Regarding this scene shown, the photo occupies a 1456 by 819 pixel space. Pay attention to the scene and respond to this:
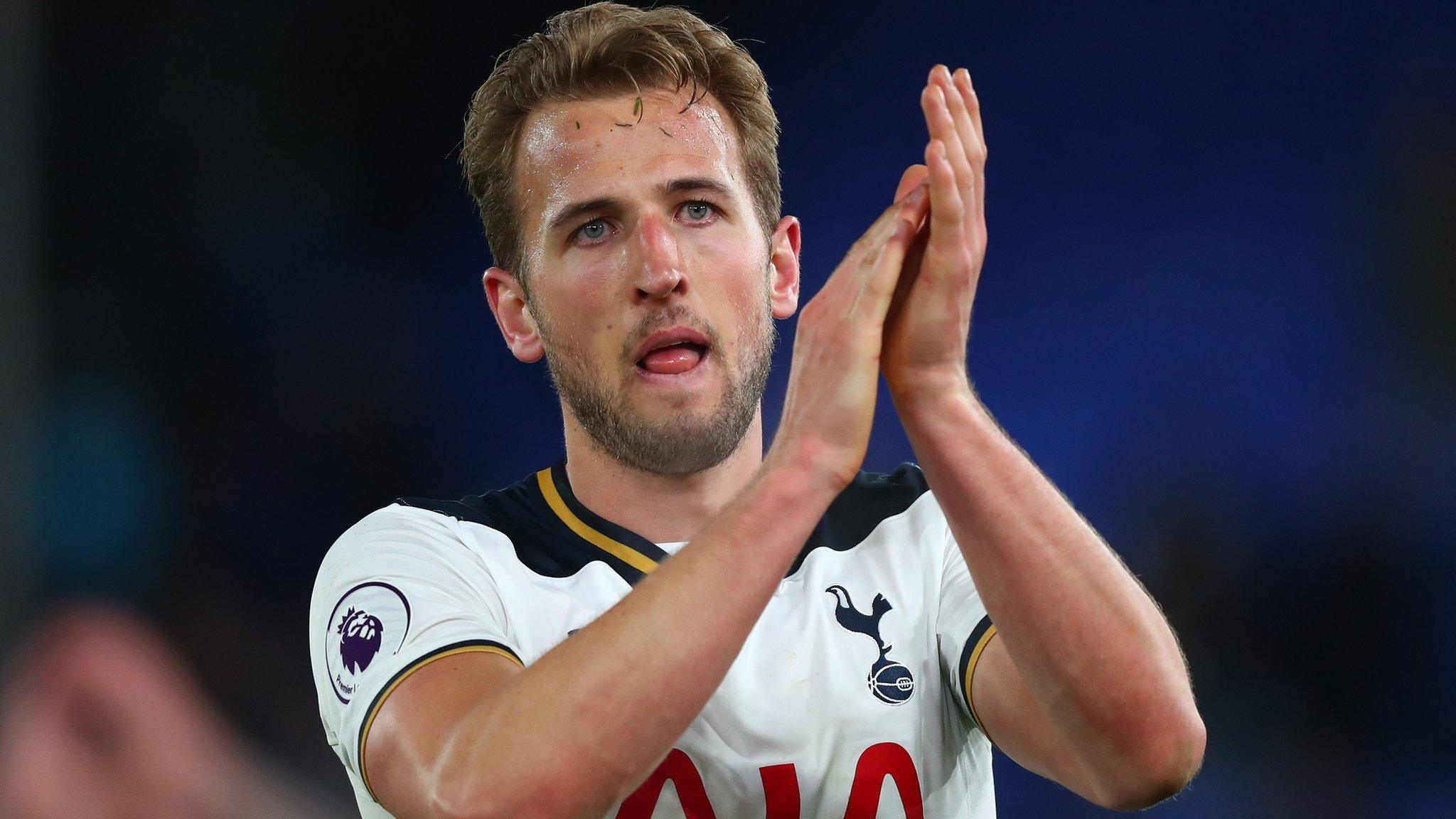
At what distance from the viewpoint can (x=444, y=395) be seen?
443 centimetres

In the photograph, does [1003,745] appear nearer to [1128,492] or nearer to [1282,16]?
[1128,492]

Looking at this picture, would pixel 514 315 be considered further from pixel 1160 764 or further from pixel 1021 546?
pixel 1160 764

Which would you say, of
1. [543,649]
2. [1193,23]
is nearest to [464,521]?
[543,649]

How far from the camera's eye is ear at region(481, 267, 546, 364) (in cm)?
228

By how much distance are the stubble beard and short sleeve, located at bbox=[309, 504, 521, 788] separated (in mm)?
290

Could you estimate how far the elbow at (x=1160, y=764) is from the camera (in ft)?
5.15

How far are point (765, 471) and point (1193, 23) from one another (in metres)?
3.80

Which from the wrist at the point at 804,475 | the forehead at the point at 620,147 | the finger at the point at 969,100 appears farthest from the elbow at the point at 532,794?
the forehead at the point at 620,147

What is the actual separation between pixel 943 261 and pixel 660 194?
2.06 ft

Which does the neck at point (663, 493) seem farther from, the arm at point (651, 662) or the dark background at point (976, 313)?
the dark background at point (976, 313)

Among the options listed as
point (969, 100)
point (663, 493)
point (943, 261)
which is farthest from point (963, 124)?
point (663, 493)

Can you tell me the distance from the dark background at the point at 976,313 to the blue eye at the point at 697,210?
2.23 m

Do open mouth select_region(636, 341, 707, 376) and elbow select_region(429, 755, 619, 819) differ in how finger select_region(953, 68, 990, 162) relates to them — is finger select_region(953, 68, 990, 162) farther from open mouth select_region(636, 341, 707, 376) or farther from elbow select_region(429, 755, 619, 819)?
elbow select_region(429, 755, 619, 819)

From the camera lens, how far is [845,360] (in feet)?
5.13
